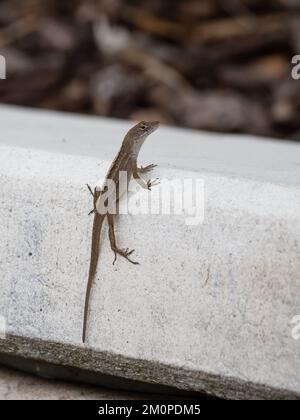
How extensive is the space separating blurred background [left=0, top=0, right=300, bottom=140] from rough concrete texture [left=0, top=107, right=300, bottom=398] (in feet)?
8.79

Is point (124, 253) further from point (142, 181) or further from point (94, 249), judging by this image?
point (142, 181)

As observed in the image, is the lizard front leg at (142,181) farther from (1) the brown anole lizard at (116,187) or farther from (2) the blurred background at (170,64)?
(2) the blurred background at (170,64)

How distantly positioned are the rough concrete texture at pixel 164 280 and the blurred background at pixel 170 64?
8.79 ft

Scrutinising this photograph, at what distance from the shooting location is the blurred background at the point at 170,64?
614cm

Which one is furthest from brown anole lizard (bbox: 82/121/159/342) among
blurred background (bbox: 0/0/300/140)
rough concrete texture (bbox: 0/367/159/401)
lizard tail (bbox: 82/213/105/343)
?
blurred background (bbox: 0/0/300/140)

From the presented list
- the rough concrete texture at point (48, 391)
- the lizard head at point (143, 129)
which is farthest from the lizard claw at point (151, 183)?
the rough concrete texture at point (48, 391)

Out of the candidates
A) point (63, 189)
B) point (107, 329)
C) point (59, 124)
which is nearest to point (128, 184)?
point (63, 189)

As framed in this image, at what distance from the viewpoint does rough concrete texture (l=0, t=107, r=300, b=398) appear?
2.98m

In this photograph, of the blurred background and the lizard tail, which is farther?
the blurred background

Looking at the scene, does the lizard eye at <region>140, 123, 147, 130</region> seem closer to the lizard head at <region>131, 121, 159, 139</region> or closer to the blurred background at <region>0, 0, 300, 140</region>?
the lizard head at <region>131, 121, 159, 139</region>

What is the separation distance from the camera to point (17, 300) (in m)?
3.28

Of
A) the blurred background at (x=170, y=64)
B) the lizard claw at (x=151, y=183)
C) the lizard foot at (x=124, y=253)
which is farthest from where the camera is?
the blurred background at (x=170, y=64)

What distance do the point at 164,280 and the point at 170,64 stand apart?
3.56 meters

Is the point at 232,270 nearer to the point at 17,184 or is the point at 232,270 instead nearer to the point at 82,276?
the point at 82,276
